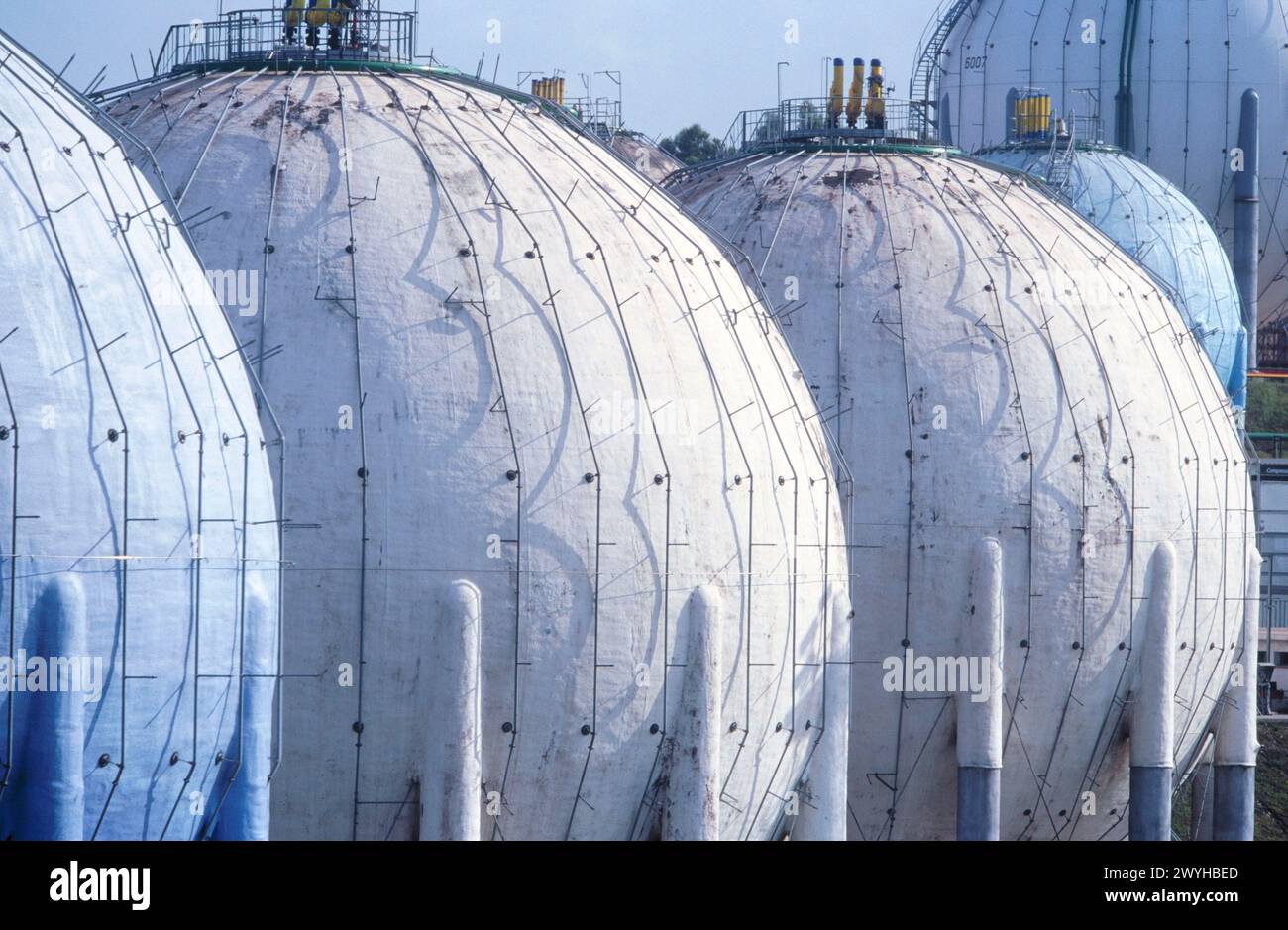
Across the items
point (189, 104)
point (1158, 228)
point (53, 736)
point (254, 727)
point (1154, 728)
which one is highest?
point (1158, 228)

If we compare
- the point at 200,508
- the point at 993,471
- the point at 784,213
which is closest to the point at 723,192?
the point at 784,213

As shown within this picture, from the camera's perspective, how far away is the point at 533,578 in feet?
103

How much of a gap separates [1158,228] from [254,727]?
46948 millimetres

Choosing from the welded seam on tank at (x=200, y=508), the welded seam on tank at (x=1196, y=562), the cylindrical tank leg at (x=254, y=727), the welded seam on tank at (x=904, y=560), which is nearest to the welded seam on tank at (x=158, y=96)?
the welded seam on tank at (x=200, y=508)

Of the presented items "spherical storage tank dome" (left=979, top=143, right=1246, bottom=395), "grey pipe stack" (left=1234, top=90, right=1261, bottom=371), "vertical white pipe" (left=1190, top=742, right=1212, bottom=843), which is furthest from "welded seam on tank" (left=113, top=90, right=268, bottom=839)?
"grey pipe stack" (left=1234, top=90, right=1261, bottom=371)

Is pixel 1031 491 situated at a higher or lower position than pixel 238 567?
higher

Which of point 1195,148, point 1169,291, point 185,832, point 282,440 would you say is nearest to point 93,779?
point 185,832

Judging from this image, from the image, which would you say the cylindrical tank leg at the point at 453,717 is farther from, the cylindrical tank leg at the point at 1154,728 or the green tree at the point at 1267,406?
the green tree at the point at 1267,406

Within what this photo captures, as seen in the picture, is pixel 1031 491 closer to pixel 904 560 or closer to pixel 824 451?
pixel 904 560

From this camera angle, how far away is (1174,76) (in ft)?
260

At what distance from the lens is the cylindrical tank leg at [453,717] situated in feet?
101

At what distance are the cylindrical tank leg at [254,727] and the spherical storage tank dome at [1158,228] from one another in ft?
139

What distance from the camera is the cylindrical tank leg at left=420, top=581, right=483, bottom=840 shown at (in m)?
30.8

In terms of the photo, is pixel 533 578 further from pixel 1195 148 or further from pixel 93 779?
pixel 1195 148
